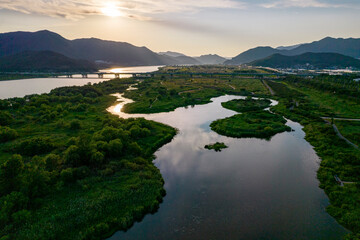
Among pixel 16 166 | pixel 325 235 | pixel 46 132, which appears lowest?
pixel 325 235

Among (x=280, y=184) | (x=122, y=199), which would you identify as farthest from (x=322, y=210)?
(x=122, y=199)

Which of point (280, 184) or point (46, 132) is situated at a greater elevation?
point (46, 132)

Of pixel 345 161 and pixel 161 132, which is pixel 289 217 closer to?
pixel 345 161

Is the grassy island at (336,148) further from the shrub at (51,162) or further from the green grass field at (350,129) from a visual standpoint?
the shrub at (51,162)

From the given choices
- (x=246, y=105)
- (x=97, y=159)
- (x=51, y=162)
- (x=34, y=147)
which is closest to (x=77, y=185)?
(x=97, y=159)

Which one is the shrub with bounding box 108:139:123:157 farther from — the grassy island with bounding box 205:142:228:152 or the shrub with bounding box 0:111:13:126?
the shrub with bounding box 0:111:13:126

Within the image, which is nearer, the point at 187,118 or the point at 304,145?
the point at 304,145

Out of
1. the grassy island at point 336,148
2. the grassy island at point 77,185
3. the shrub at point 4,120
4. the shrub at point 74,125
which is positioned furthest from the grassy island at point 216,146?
the shrub at point 4,120
